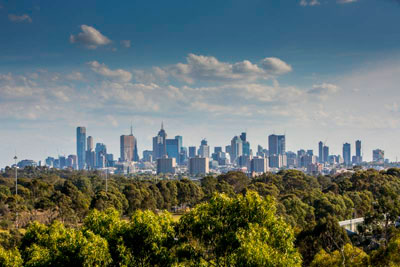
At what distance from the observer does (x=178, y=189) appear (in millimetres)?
77375

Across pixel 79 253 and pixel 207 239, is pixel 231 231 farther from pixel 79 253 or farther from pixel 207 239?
pixel 79 253

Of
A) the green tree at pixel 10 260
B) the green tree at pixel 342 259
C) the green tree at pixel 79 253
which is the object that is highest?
the green tree at pixel 79 253

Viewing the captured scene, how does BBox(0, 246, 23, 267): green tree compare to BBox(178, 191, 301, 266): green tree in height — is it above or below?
below

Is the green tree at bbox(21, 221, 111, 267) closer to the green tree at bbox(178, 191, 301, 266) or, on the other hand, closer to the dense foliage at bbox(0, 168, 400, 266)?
the dense foliage at bbox(0, 168, 400, 266)

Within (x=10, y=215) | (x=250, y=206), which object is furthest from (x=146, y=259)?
(x=10, y=215)

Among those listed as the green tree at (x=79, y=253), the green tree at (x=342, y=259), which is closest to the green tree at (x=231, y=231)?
the green tree at (x=79, y=253)

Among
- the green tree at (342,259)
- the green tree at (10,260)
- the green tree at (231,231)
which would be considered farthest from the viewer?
the green tree at (342,259)

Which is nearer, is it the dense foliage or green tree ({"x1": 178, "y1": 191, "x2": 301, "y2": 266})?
green tree ({"x1": 178, "y1": 191, "x2": 301, "y2": 266})

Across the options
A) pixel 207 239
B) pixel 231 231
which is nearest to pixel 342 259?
pixel 207 239

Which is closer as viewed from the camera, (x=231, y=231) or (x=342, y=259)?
(x=231, y=231)

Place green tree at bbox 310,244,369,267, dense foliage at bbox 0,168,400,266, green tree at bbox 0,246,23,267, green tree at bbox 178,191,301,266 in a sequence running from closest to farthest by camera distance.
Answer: green tree at bbox 178,191,301,266 < dense foliage at bbox 0,168,400,266 < green tree at bbox 0,246,23,267 < green tree at bbox 310,244,369,267

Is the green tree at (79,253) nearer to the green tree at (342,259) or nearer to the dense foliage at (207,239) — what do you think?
the dense foliage at (207,239)

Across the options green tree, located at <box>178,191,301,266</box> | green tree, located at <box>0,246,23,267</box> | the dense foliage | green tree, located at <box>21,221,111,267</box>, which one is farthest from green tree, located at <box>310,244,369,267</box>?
green tree, located at <box>0,246,23,267</box>

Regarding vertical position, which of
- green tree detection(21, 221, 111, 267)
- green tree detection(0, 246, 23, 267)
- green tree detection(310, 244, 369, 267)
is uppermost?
green tree detection(21, 221, 111, 267)
